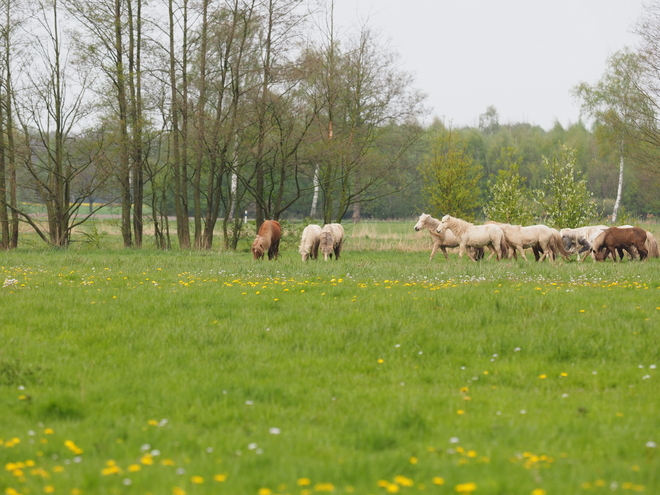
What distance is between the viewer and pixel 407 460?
4996 mm

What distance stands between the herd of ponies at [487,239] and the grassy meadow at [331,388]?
9950 millimetres

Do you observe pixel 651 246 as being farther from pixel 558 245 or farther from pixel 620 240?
pixel 558 245

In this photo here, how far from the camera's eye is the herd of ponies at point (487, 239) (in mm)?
23547

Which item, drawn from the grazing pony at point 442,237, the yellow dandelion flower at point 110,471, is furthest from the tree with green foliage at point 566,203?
the yellow dandelion flower at point 110,471

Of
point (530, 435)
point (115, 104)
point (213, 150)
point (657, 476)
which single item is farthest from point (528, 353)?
point (115, 104)

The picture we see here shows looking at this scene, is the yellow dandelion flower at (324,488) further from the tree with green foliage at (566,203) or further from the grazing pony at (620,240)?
the tree with green foliage at (566,203)

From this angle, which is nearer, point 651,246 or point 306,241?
point 306,241

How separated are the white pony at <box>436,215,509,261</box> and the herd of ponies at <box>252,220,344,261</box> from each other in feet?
14.2

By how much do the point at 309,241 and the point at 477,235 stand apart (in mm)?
6222

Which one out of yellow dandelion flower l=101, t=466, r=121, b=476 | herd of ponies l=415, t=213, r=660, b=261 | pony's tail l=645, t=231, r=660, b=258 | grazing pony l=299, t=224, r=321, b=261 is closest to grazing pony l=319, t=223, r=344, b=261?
grazing pony l=299, t=224, r=321, b=261

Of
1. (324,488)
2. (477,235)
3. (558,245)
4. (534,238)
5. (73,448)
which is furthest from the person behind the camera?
(558,245)

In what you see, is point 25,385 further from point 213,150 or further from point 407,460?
point 213,150

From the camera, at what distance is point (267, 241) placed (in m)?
23.8

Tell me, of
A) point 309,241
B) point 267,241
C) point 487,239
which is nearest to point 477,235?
point 487,239
